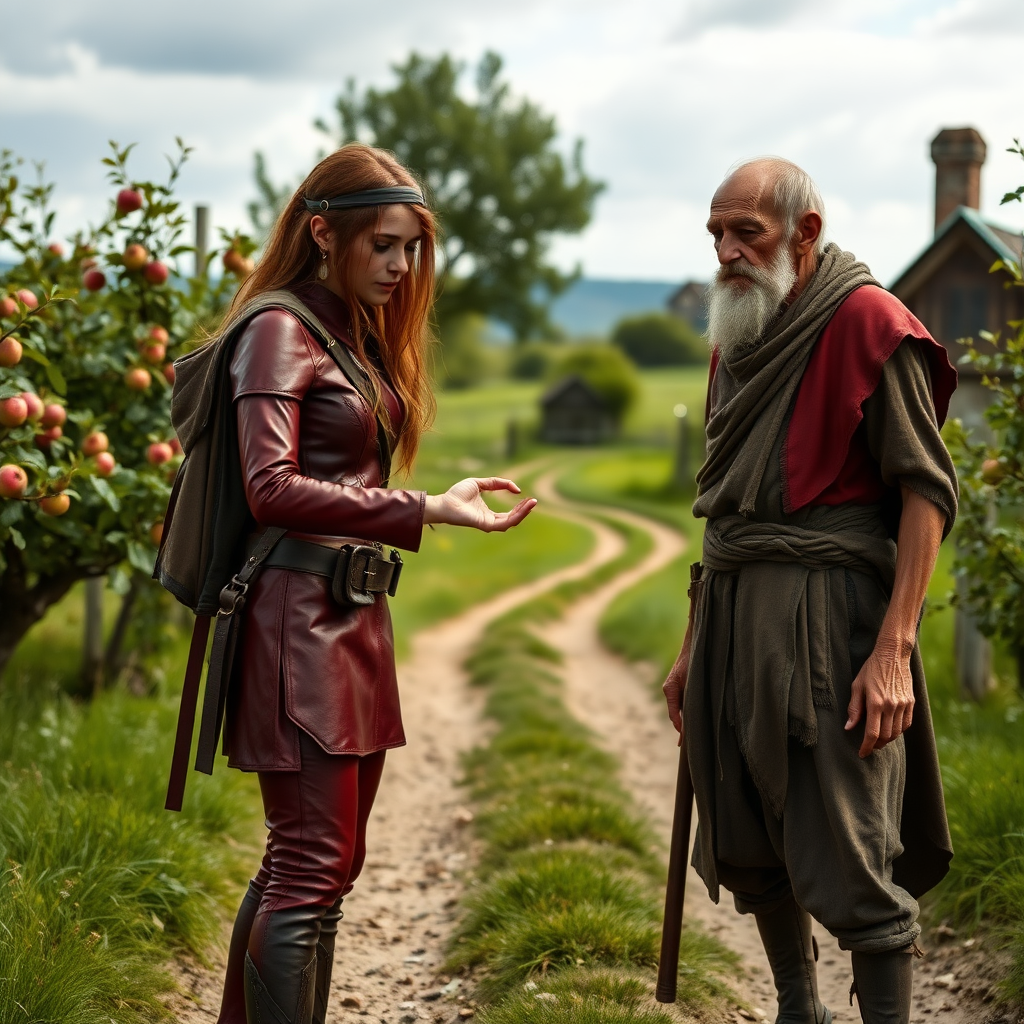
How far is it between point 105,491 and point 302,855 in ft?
7.51

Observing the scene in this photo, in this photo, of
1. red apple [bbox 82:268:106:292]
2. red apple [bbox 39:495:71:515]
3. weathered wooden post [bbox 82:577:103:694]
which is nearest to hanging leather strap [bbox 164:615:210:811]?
red apple [bbox 39:495:71:515]

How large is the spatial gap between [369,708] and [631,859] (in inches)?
88.1

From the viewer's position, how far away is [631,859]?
4863mm

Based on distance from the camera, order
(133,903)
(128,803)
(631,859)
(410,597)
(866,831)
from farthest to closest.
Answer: (410,597), (631,859), (128,803), (133,903), (866,831)

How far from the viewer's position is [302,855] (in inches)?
112

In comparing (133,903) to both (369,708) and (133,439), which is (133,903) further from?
(133,439)

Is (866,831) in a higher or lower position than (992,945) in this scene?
higher

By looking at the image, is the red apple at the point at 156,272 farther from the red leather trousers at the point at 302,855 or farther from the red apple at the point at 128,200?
the red leather trousers at the point at 302,855

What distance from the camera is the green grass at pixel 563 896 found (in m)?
3.62

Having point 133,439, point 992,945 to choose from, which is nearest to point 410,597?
point 133,439

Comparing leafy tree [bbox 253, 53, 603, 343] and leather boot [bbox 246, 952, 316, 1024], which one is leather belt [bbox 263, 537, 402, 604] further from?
leafy tree [bbox 253, 53, 603, 343]

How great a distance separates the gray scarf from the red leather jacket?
0.84 m

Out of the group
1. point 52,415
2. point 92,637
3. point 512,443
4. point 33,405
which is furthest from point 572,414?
point 33,405

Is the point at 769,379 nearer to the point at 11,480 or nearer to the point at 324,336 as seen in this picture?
the point at 324,336
